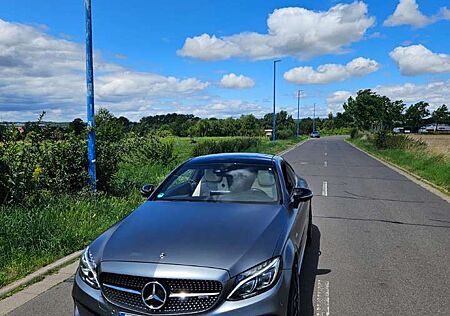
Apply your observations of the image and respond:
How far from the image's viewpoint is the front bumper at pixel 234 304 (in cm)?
285

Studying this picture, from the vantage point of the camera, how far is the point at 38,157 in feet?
26.6

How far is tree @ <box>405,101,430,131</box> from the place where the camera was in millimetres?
96750

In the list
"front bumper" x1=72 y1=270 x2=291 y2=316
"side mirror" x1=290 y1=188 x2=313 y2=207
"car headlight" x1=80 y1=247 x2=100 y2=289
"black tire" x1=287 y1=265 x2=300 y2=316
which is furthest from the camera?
"side mirror" x1=290 y1=188 x2=313 y2=207

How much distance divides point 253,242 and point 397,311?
1.85 meters

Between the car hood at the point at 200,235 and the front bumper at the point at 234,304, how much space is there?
21 cm

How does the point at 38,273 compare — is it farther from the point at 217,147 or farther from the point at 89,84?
the point at 217,147

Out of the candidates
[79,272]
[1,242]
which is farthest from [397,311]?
[1,242]

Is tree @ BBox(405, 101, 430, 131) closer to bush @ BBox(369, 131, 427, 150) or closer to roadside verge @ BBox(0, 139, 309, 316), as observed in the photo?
bush @ BBox(369, 131, 427, 150)

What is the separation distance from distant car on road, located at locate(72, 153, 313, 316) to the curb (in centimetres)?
161

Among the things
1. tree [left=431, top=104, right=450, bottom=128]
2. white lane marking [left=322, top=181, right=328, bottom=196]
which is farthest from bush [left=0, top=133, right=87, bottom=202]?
tree [left=431, top=104, right=450, bottom=128]

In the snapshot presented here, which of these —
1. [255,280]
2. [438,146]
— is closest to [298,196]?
[255,280]

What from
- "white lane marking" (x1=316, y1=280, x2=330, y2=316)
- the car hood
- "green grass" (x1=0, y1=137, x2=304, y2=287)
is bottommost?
"white lane marking" (x1=316, y1=280, x2=330, y2=316)

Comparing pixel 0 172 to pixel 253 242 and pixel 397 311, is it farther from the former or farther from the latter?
pixel 397 311

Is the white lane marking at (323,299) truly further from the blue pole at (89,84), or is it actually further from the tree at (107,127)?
the tree at (107,127)
